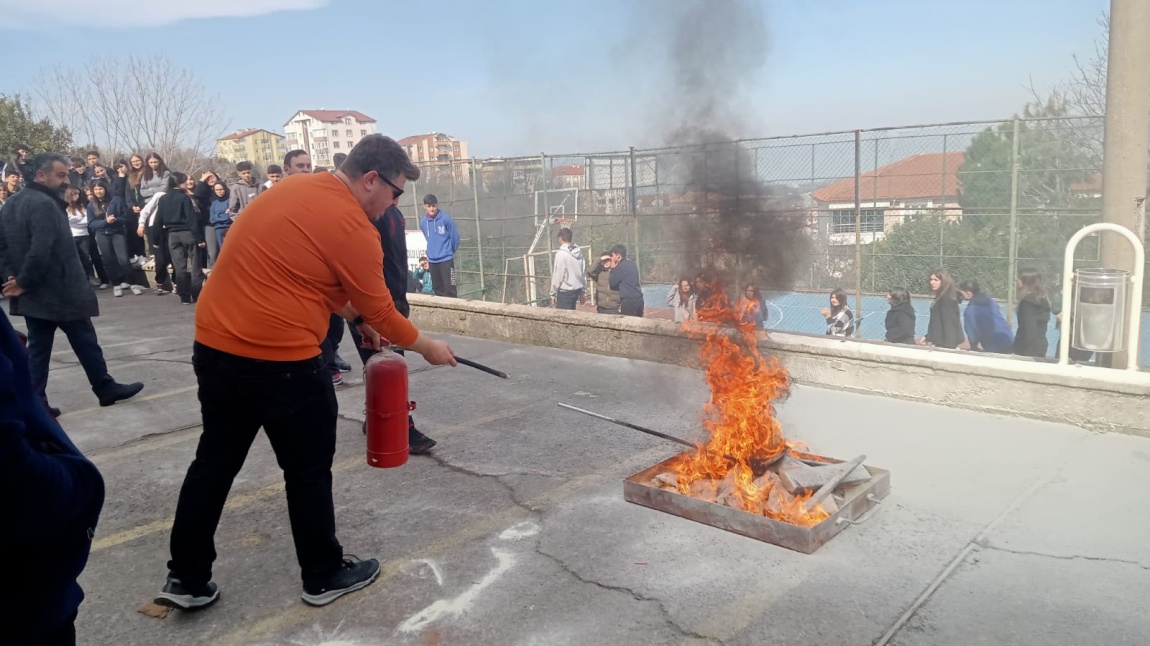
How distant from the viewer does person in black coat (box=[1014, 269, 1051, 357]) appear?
756cm

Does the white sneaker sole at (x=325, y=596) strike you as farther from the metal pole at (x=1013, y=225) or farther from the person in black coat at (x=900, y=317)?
the metal pole at (x=1013, y=225)

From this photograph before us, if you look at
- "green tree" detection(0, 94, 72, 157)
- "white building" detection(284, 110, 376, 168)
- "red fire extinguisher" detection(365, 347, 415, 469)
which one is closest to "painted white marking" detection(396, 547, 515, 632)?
"red fire extinguisher" detection(365, 347, 415, 469)

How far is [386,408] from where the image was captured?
386 cm

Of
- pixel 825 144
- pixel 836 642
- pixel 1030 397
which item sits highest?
pixel 825 144

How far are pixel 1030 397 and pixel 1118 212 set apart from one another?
141 cm

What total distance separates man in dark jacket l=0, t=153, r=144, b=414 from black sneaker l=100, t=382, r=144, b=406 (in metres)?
0.47

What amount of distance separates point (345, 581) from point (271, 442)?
0.75 m

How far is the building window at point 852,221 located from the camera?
1029 centimetres

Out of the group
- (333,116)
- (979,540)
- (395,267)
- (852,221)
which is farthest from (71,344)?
(333,116)

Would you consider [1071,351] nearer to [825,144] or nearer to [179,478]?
[825,144]

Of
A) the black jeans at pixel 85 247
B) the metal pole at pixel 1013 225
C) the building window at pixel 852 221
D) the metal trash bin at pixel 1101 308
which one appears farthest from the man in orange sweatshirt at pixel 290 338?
the black jeans at pixel 85 247

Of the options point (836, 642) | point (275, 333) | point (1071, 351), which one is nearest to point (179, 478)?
point (275, 333)

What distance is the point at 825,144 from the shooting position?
9.66 m

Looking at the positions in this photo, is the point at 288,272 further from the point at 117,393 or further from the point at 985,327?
the point at 985,327
